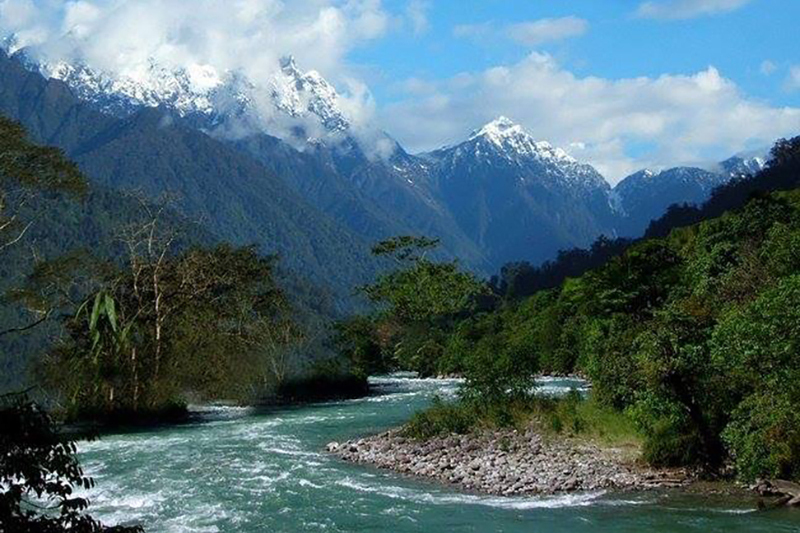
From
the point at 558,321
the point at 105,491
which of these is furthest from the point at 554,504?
the point at 558,321

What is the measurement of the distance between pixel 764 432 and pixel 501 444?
856 centimetres

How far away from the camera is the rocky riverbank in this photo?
1939 cm

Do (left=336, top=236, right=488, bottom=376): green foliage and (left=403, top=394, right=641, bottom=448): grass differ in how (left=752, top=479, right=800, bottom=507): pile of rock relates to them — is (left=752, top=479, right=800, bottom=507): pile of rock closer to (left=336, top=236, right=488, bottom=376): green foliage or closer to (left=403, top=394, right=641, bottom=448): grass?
(left=403, top=394, right=641, bottom=448): grass

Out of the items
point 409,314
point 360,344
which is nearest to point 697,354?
point 360,344

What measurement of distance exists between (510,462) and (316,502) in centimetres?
545

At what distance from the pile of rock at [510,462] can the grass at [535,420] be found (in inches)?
26.1

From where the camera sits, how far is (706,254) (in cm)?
3828

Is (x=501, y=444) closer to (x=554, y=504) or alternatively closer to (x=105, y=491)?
(x=554, y=504)

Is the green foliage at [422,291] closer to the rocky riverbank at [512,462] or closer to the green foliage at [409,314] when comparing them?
the green foliage at [409,314]

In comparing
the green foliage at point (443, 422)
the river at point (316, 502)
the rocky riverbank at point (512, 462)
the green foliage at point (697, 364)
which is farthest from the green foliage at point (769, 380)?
the green foliage at point (443, 422)

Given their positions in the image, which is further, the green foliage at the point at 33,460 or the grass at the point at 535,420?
the grass at the point at 535,420

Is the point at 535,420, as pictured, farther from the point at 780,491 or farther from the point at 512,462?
the point at 780,491

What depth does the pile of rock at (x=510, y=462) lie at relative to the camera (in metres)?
19.4

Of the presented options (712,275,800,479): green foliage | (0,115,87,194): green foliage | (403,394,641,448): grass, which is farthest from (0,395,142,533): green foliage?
(0,115,87,194): green foliage
